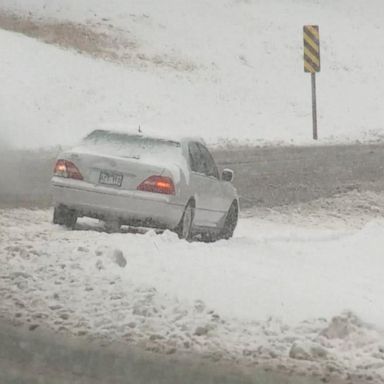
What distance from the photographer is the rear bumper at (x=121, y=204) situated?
36.1ft

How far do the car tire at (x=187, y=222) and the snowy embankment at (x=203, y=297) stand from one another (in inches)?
32.9

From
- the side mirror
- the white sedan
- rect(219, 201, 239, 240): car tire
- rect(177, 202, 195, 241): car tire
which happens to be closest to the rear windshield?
the white sedan

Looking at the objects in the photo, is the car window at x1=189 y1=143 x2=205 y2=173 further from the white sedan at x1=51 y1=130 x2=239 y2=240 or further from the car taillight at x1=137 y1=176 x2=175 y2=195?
the car taillight at x1=137 y1=176 x2=175 y2=195

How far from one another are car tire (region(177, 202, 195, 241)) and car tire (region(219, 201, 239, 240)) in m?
1.29

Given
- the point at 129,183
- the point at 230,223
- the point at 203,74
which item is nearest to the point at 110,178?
the point at 129,183

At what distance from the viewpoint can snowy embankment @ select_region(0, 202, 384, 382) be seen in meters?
6.84

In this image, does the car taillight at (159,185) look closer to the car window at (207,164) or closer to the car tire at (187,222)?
the car tire at (187,222)

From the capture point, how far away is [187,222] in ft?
37.9

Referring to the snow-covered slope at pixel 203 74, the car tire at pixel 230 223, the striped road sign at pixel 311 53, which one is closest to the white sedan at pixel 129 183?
the car tire at pixel 230 223

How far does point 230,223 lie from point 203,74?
81.0ft

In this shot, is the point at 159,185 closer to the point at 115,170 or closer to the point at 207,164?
the point at 115,170

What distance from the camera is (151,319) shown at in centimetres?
739

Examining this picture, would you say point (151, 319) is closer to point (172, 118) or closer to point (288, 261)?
point (288, 261)

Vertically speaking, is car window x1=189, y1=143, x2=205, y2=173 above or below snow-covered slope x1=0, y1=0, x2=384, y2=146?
below
